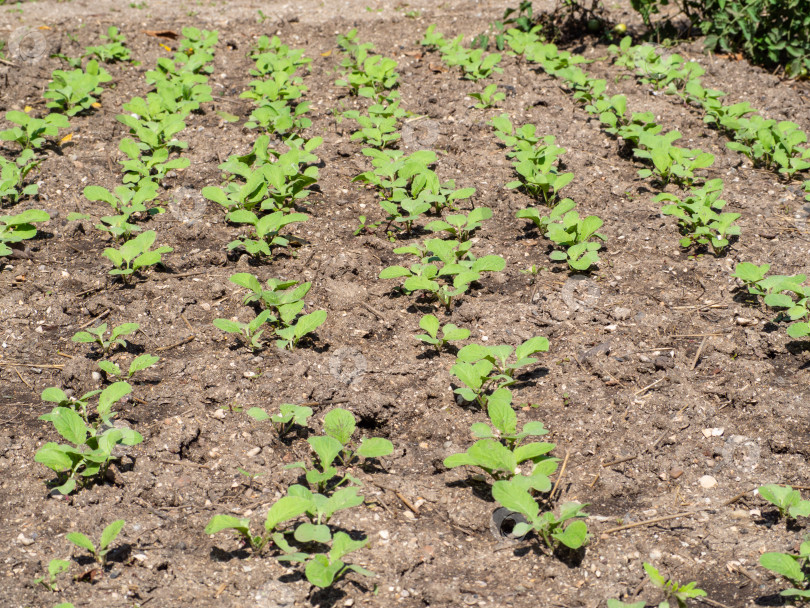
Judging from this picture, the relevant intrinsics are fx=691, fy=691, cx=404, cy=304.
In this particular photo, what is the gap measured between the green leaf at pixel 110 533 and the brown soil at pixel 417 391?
0.07 m

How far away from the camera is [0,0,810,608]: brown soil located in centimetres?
200

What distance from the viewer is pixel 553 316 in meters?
2.98

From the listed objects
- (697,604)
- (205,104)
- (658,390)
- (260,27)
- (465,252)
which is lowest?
(697,604)

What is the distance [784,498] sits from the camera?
2074 millimetres

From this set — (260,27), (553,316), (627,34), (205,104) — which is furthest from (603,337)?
(260,27)

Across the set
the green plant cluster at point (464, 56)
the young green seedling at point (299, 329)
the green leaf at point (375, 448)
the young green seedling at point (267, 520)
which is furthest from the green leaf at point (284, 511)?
the green plant cluster at point (464, 56)

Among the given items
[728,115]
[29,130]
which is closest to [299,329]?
[29,130]

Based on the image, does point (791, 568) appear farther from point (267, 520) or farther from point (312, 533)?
point (267, 520)

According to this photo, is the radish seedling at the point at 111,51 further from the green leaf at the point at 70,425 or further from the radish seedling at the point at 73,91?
the green leaf at the point at 70,425

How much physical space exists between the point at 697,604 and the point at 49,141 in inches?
168

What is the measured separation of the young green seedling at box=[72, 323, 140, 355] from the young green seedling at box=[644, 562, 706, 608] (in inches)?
80.8

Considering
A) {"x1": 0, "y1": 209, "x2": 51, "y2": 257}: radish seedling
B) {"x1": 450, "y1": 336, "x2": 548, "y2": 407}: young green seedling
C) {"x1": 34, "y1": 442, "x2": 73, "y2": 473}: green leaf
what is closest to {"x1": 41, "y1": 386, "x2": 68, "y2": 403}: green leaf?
{"x1": 34, "y1": 442, "x2": 73, "y2": 473}: green leaf

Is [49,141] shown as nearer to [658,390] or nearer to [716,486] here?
[658,390]

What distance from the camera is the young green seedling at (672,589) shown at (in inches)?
71.4
